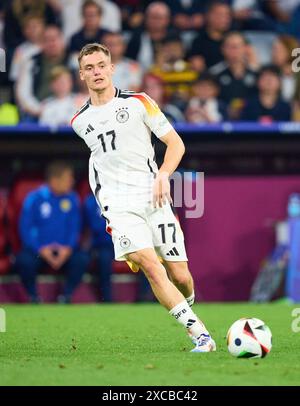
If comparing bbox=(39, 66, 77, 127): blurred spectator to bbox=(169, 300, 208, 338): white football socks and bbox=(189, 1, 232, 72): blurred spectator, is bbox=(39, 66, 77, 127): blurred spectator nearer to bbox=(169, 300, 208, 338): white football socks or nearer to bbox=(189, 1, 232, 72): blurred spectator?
bbox=(189, 1, 232, 72): blurred spectator

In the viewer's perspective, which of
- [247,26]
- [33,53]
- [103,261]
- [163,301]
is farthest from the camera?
[247,26]

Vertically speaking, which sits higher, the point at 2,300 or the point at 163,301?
the point at 163,301

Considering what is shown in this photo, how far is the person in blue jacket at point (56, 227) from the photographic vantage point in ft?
50.5

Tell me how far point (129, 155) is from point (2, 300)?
7796 millimetres

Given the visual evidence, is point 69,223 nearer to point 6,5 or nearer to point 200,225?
point 200,225

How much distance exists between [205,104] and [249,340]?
9030mm

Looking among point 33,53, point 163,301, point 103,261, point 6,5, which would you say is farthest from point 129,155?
point 6,5

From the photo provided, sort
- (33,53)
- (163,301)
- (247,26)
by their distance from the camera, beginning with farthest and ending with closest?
1. (247,26)
2. (33,53)
3. (163,301)

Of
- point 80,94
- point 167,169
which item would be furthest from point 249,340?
point 80,94

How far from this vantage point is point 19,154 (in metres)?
16.0

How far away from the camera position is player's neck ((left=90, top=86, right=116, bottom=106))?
26.9 feet

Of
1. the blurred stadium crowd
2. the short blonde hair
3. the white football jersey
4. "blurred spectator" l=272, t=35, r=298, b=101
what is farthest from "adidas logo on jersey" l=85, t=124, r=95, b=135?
"blurred spectator" l=272, t=35, r=298, b=101

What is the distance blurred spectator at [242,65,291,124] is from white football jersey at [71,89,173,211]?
26.1ft

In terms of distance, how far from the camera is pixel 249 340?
294 inches
